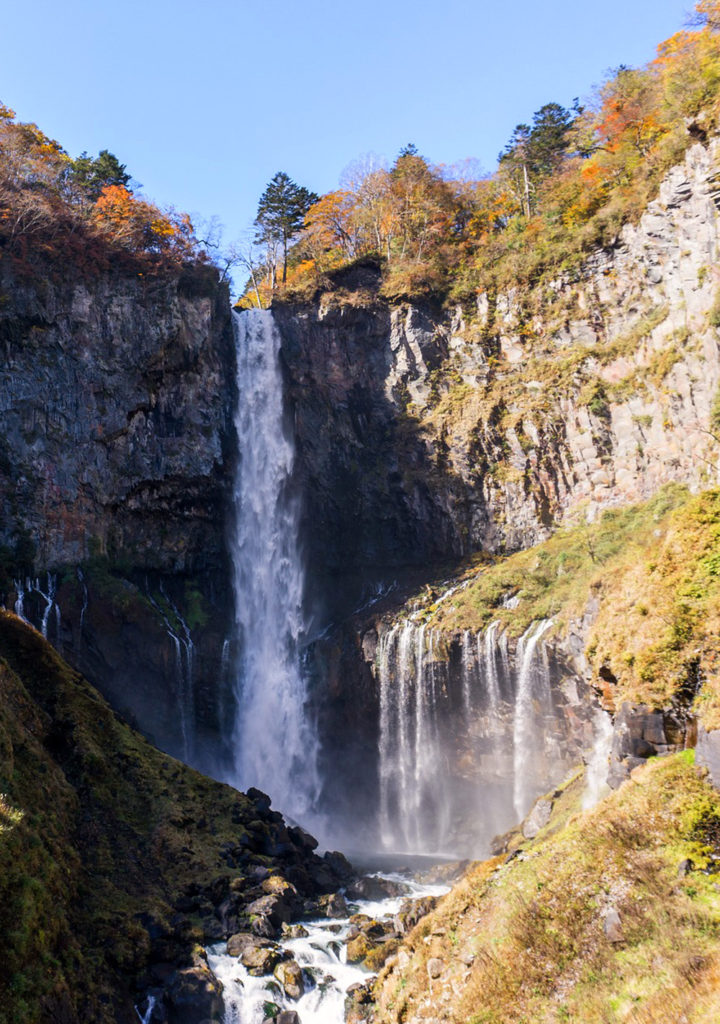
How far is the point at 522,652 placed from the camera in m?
24.8

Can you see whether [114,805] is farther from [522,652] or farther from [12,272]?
[12,272]

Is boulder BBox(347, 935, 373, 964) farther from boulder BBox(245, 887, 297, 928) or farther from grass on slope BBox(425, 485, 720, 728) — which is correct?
grass on slope BBox(425, 485, 720, 728)

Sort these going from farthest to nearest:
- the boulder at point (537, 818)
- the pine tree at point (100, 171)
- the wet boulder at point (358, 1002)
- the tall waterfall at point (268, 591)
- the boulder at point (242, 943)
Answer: the pine tree at point (100, 171), the tall waterfall at point (268, 591), the boulder at point (537, 818), the boulder at point (242, 943), the wet boulder at point (358, 1002)

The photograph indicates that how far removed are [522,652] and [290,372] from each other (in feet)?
66.3

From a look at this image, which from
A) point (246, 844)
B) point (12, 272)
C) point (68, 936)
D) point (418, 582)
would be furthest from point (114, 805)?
Result: point (12, 272)

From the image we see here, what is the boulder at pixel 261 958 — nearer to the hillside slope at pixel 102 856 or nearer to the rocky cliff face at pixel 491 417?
the hillside slope at pixel 102 856

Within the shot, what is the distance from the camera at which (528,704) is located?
2456 centimetres

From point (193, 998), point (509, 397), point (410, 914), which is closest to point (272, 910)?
point (193, 998)

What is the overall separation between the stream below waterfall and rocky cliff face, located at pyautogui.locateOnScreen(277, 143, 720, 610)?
1962 centimetres

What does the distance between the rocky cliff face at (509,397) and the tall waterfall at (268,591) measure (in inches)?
52.7

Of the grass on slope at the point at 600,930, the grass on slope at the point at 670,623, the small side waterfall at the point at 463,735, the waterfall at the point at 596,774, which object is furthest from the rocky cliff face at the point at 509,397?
the grass on slope at the point at 600,930

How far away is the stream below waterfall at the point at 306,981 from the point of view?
495 inches

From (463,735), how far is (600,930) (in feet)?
61.2

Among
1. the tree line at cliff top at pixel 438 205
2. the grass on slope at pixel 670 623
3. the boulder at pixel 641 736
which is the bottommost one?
the boulder at pixel 641 736
